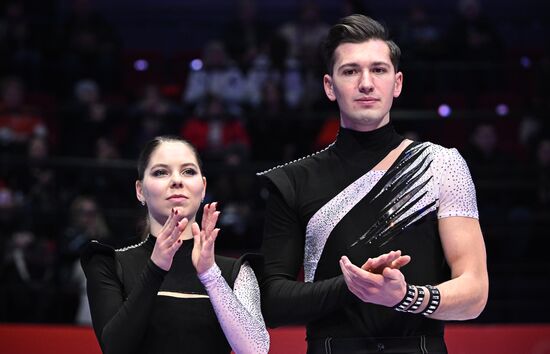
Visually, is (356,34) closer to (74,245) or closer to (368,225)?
(368,225)


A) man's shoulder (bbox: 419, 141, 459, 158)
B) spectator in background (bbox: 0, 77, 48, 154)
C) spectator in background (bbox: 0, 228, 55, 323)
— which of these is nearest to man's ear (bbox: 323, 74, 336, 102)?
man's shoulder (bbox: 419, 141, 459, 158)

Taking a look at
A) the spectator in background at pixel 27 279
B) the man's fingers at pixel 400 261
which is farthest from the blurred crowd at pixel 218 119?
the man's fingers at pixel 400 261

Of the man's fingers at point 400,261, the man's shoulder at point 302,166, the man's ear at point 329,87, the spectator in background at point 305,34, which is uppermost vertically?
the spectator in background at point 305,34

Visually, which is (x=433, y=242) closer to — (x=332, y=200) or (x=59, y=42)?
(x=332, y=200)

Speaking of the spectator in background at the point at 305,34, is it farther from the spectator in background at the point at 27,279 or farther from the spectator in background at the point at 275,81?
the spectator in background at the point at 27,279

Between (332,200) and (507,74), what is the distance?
550 centimetres

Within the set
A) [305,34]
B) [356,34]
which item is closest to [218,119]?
[305,34]

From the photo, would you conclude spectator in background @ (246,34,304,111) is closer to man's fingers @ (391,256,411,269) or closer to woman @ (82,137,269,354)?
woman @ (82,137,269,354)

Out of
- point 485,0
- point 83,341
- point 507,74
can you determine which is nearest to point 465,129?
point 507,74

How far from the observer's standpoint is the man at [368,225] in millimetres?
2902

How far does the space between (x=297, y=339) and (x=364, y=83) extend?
227 centimetres

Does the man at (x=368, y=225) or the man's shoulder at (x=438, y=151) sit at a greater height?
the man's shoulder at (x=438, y=151)

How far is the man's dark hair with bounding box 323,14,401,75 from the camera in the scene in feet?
10.4

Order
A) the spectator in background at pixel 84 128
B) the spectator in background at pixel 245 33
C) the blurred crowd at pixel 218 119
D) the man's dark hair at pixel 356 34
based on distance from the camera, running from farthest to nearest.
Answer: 1. the spectator in background at pixel 245 33
2. the spectator in background at pixel 84 128
3. the blurred crowd at pixel 218 119
4. the man's dark hair at pixel 356 34
